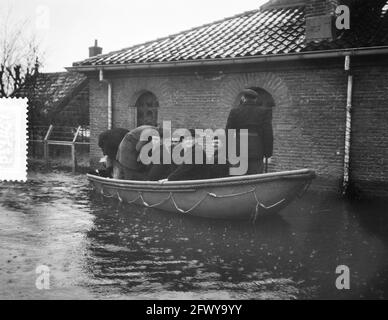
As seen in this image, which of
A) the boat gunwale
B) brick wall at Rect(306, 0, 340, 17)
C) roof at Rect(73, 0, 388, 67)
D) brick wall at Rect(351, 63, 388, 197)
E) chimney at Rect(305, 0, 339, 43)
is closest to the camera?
the boat gunwale

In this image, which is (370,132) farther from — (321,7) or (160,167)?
(160,167)

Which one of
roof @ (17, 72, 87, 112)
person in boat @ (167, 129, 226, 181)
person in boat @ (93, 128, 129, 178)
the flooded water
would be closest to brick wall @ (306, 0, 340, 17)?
the flooded water

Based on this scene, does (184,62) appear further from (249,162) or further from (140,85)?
(249,162)

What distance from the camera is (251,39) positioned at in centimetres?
1257

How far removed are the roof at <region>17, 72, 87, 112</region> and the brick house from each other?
319 inches

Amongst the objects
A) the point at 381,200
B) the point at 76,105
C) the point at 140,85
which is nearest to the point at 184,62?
the point at 140,85

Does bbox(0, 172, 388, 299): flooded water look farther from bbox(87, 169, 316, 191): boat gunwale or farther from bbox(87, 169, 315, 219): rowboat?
bbox(87, 169, 316, 191): boat gunwale

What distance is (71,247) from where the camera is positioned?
6328 mm

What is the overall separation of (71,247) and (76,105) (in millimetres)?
15709

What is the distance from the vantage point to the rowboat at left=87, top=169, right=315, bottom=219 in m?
7.15

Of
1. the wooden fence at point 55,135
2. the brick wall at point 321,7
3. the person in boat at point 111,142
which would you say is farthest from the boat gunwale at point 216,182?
the wooden fence at point 55,135

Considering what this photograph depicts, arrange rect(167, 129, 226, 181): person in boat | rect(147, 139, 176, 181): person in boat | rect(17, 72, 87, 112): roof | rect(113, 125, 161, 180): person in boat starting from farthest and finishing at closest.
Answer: rect(17, 72, 87, 112): roof, rect(113, 125, 161, 180): person in boat, rect(147, 139, 176, 181): person in boat, rect(167, 129, 226, 181): person in boat

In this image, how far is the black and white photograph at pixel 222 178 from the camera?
5086 mm

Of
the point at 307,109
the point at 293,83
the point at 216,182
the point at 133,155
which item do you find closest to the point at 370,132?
the point at 307,109
